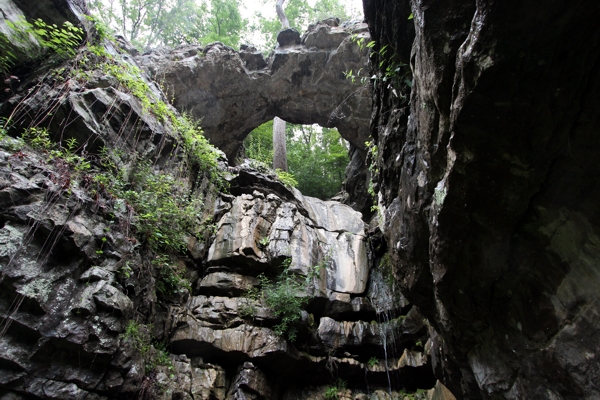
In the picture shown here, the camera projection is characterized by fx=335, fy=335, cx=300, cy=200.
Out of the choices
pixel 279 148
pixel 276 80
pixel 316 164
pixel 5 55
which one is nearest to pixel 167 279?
pixel 5 55

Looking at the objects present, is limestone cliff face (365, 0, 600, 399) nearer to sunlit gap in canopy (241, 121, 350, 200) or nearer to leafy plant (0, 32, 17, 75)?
leafy plant (0, 32, 17, 75)

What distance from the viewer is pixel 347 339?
759cm

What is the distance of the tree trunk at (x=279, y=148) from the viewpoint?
43.4 ft

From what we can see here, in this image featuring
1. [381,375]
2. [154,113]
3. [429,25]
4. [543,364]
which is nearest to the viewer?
[429,25]

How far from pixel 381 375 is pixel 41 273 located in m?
6.65

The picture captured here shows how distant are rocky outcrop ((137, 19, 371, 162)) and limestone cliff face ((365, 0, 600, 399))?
7721mm

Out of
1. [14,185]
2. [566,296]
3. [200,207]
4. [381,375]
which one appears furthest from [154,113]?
[566,296]

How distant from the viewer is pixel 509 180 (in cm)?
299

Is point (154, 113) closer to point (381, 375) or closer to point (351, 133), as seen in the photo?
point (351, 133)

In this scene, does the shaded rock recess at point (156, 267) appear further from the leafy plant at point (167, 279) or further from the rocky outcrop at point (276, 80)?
the rocky outcrop at point (276, 80)

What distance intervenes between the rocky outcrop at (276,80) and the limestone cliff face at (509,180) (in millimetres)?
7721

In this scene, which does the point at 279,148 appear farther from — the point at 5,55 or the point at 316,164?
the point at 5,55

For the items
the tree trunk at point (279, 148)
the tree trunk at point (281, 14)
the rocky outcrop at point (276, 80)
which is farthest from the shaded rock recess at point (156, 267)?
the tree trunk at point (281, 14)

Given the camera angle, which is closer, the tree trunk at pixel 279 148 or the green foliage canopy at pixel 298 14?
the tree trunk at pixel 279 148
